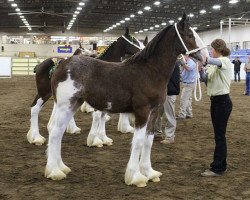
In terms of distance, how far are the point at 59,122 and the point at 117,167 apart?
1.34m

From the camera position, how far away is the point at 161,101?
17.6 feet

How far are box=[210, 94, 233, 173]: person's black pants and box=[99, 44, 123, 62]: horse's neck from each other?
115 inches

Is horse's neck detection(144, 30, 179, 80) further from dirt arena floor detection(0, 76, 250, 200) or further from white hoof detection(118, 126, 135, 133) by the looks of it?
white hoof detection(118, 126, 135, 133)

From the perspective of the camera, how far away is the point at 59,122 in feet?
18.2

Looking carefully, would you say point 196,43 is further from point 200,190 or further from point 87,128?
point 87,128

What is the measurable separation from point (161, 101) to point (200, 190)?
134 centimetres

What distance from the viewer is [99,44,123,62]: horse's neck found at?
8.02m

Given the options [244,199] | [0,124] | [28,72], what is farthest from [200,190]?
[28,72]

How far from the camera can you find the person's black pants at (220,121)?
18.3 ft

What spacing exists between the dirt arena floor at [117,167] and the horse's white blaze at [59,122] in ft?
0.59

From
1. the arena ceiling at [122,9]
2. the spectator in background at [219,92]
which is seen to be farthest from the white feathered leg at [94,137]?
the arena ceiling at [122,9]

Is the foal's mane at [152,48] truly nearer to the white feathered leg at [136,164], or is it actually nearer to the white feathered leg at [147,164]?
the white feathered leg at [136,164]

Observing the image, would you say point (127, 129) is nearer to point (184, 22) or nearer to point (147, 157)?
point (147, 157)

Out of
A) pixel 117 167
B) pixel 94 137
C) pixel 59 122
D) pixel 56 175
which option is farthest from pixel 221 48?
pixel 94 137
